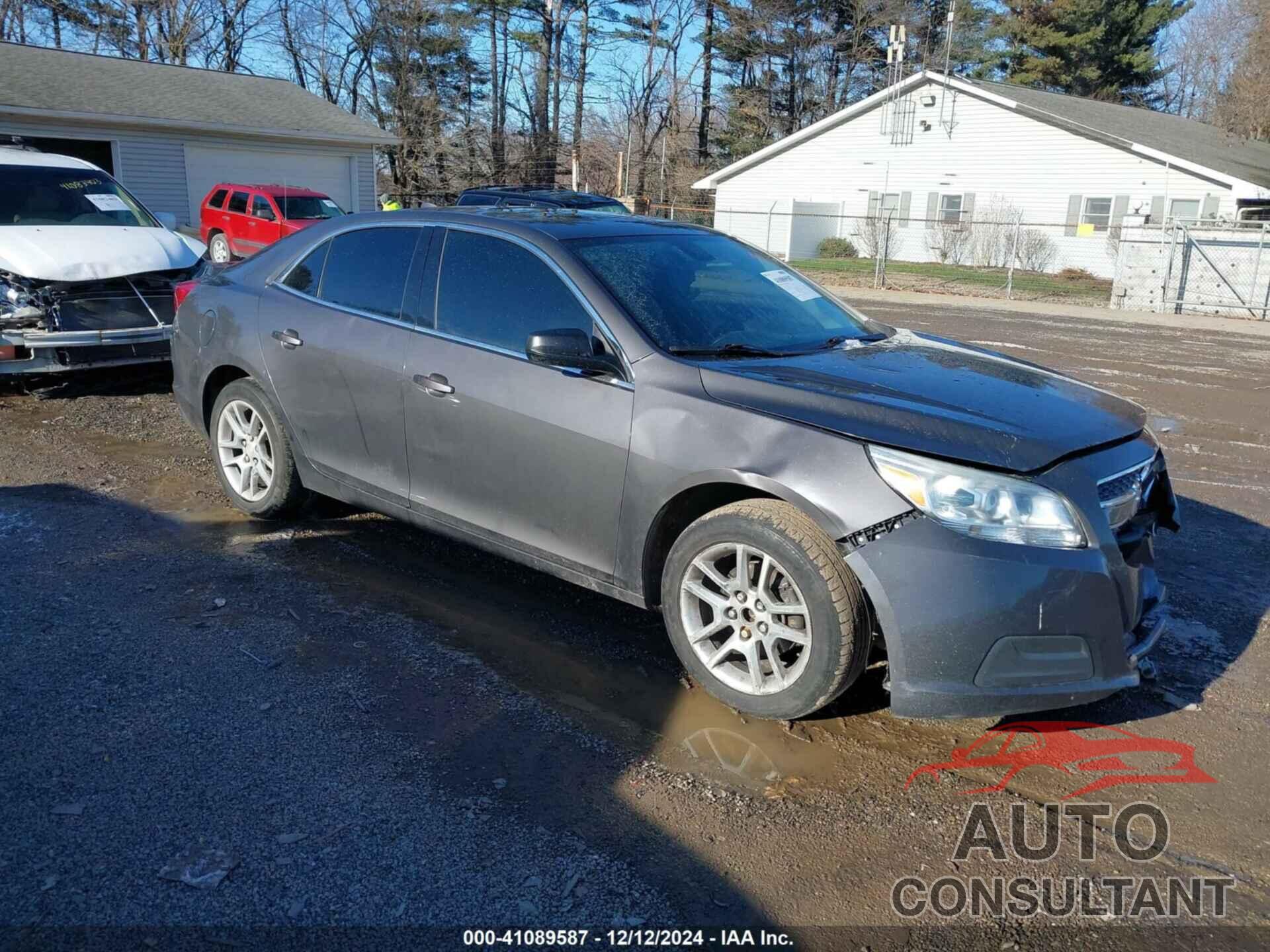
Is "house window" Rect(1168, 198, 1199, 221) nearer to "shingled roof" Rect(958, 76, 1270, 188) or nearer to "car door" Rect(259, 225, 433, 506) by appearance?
"shingled roof" Rect(958, 76, 1270, 188)

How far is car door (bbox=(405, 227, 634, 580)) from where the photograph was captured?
12.8ft

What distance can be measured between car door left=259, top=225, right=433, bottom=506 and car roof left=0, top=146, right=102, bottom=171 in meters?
6.15

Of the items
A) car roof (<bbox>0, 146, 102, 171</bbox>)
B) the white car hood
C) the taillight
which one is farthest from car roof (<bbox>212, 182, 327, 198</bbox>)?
the taillight

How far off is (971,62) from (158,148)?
1532 inches

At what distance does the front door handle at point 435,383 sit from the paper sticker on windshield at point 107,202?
7.06 metres

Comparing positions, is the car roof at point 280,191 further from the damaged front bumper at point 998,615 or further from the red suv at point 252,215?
the damaged front bumper at point 998,615

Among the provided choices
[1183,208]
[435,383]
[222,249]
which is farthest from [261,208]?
[1183,208]

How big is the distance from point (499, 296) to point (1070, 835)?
2907 mm

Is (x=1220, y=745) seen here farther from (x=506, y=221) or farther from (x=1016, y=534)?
(x=506, y=221)

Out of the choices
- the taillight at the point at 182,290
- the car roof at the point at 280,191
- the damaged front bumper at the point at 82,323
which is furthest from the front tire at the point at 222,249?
the damaged front bumper at the point at 82,323

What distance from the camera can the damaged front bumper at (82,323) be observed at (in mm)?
7953

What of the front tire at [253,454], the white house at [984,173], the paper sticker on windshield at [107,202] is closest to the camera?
the front tire at [253,454]

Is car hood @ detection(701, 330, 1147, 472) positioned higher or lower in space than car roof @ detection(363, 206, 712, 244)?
lower

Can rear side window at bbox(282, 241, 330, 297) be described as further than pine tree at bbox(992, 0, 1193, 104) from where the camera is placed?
No
